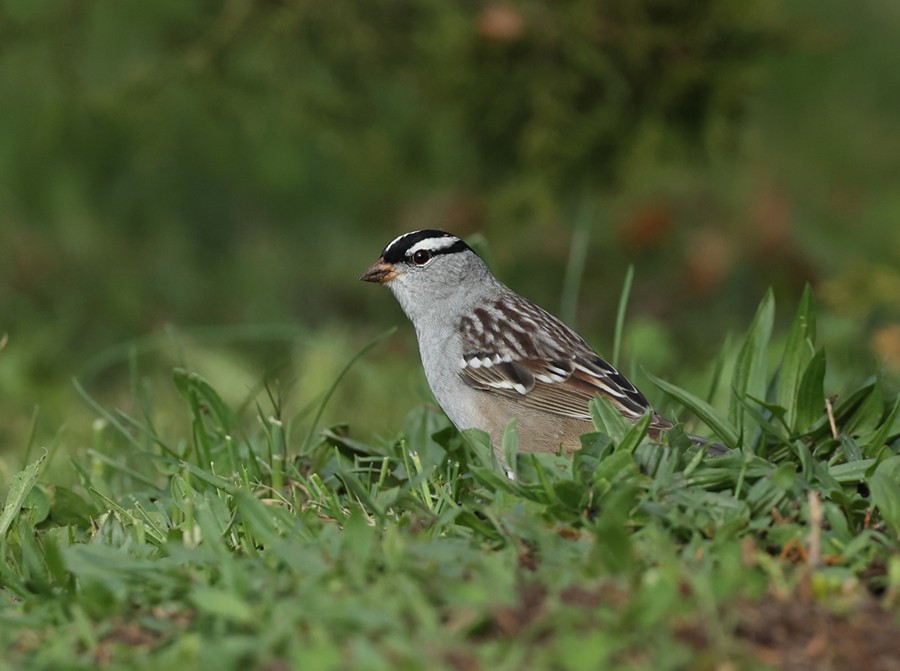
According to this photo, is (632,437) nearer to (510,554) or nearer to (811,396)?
(510,554)

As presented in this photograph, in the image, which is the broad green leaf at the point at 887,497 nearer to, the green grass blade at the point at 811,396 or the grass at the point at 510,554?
the grass at the point at 510,554

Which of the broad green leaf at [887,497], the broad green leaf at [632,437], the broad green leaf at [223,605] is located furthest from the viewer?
the broad green leaf at [632,437]

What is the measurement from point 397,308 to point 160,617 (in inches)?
234

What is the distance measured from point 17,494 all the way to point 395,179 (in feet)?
16.5

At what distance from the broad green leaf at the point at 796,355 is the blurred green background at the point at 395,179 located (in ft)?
2.88

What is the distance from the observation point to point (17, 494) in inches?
163

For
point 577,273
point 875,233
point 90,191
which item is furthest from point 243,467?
point 875,233

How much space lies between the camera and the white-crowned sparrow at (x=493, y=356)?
4.85 metres

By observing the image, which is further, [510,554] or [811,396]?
[811,396]

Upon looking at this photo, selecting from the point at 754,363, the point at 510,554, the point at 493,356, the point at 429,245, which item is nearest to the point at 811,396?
the point at 754,363

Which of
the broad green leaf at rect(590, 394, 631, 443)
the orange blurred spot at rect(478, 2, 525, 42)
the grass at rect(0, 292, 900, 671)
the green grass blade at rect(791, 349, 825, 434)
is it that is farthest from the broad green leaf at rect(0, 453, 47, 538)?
the orange blurred spot at rect(478, 2, 525, 42)

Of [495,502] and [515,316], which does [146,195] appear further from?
[495,502]

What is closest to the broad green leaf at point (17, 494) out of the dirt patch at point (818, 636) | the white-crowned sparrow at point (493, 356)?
the white-crowned sparrow at point (493, 356)

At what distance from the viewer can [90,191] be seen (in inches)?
381
